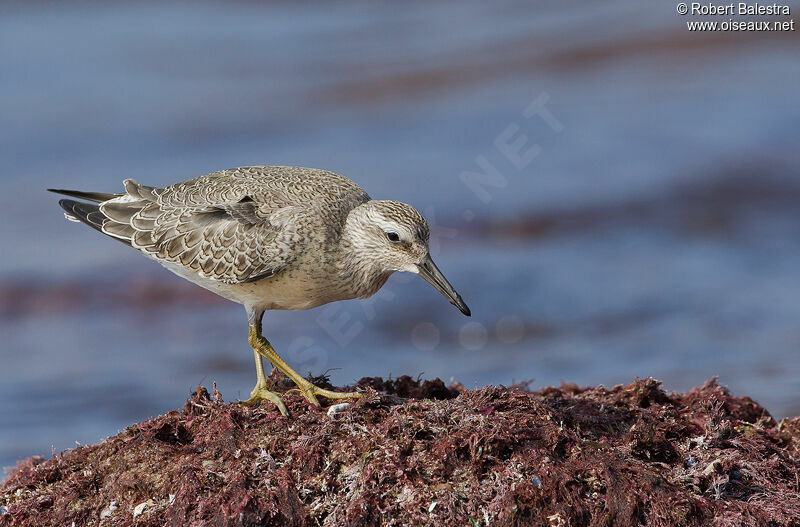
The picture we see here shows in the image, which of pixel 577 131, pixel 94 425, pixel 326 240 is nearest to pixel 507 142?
pixel 577 131

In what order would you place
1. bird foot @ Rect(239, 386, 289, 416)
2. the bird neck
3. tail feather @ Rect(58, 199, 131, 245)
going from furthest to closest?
tail feather @ Rect(58, 199, 131, 245)
the bird neck
bird foot @ Rect(239, 386, 289, 416)

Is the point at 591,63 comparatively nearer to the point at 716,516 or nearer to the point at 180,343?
the point at 180,343

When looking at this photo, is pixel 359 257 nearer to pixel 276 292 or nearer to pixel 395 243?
pixel 395 243

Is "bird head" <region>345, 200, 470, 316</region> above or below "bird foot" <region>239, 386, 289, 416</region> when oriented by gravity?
above

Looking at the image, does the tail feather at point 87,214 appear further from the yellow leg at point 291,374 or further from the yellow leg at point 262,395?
the yellow leg at point 262,395

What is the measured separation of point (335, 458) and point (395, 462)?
0.38 m

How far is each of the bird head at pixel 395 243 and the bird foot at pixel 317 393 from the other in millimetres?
1076

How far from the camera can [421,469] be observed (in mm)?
5547

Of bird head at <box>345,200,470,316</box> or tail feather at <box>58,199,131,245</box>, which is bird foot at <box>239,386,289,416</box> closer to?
bird head at <box>345,200,470,316</box>

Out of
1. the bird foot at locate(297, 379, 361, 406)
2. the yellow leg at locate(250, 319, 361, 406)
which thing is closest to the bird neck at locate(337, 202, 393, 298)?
the yellow leg at locate(250, 319, 361, 406)

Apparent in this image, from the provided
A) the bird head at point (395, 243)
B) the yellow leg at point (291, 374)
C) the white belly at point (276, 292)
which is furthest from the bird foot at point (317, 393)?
the bird head at point (395, 243)

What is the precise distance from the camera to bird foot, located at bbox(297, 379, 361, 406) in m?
6.59

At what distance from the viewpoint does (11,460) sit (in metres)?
10.6

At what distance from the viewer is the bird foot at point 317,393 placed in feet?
21.6
